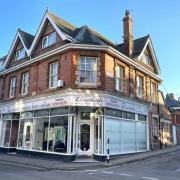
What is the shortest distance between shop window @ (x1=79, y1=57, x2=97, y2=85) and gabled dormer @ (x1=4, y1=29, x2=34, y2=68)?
721cm

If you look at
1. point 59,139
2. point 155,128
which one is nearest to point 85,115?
point 59,139

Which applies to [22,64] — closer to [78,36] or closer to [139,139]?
[78,36]

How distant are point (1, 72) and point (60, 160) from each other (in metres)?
12.5

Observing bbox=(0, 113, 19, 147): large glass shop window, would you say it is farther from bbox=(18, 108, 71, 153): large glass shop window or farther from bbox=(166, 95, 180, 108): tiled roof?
bbox=(166, 95, 180, 108): tiled roof

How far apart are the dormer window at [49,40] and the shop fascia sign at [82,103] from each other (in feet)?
15.7

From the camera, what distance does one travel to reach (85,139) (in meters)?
17.5

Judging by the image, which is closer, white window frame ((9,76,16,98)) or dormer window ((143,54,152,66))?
white window frame ((9,76,16,98))

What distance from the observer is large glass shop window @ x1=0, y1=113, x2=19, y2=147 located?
22.6m

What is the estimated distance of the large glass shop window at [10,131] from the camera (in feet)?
74.2

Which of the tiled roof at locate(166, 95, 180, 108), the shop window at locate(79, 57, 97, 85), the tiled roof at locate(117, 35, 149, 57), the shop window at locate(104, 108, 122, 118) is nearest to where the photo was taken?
the shop window at locate(104, 108, 122, 118)

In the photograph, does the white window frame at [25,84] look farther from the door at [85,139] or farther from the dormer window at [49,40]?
the door at [85,139]

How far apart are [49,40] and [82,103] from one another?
6886mm

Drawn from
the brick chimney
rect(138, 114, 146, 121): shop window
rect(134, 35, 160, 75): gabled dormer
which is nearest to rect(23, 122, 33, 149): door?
rect(138, 114, 146, 121): shop window

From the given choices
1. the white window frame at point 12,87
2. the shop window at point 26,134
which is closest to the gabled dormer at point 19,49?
the white window frame at point 12,87
